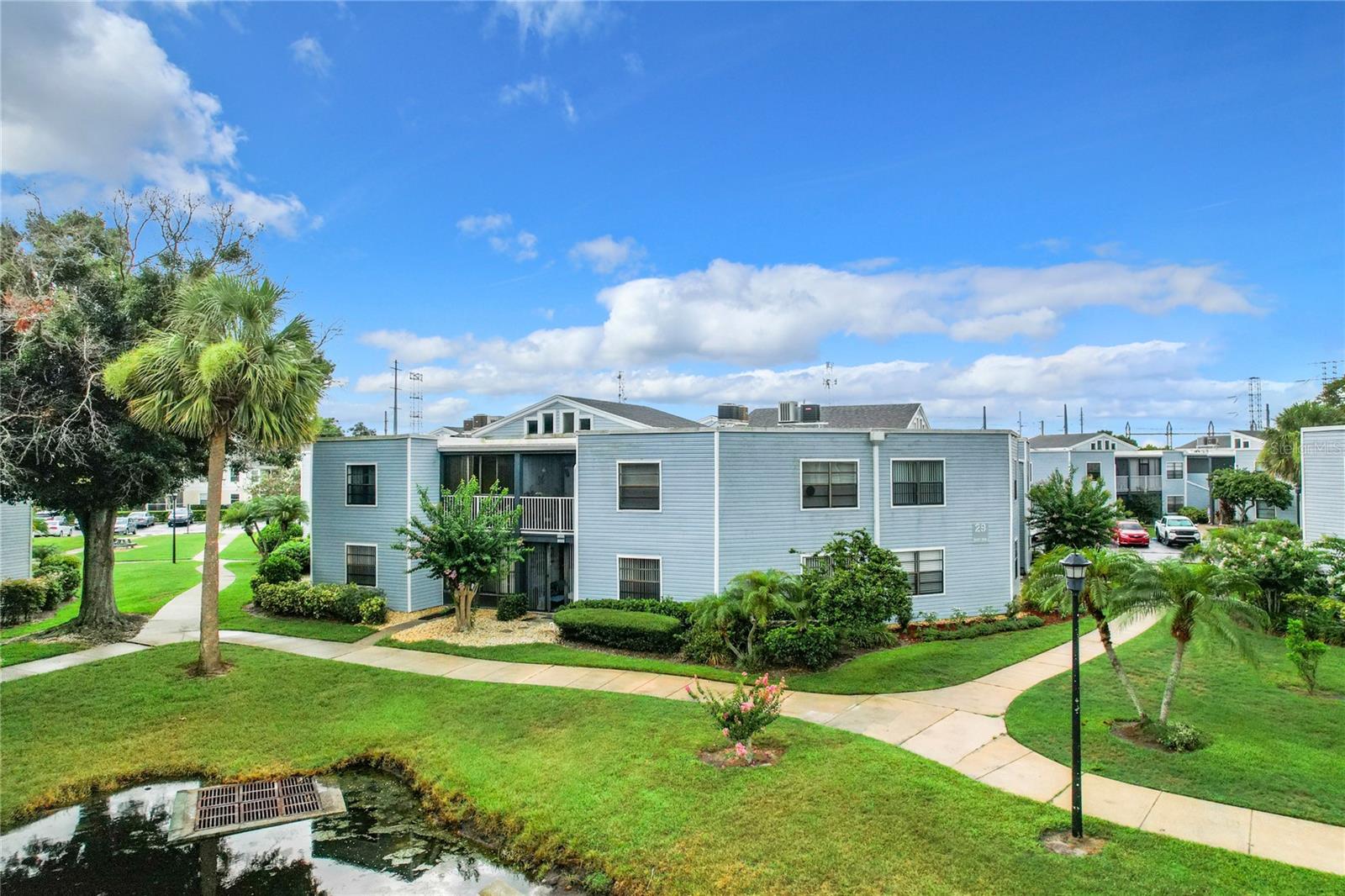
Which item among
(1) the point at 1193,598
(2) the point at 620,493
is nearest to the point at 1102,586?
(1) the point at 1193,598

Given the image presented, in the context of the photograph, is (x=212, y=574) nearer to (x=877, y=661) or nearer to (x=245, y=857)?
(x=245, y=857)

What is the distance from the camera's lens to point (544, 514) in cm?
1998

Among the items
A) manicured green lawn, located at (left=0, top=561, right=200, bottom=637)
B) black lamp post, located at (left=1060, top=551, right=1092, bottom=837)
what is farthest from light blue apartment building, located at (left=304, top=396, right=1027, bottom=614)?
black lamp post, located at (left=1060, top=551, right=1092, bottom=837)

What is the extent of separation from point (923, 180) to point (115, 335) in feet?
63.8

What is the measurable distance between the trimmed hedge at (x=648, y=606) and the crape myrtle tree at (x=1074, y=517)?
1263 centimetres

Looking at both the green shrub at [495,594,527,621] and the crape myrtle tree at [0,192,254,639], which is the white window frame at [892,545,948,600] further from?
the crape myrtle tree at [0,192,254,639]

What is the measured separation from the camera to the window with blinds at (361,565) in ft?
67.9

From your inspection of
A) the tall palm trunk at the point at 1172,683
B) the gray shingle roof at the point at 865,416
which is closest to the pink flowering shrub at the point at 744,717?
the tall palm trunk at the point at 1172,683

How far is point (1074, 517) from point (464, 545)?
1825 centimetres

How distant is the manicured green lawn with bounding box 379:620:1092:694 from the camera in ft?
43.0

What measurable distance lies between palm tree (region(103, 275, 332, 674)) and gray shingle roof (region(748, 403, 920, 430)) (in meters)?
23.3

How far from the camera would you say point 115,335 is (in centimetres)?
1537

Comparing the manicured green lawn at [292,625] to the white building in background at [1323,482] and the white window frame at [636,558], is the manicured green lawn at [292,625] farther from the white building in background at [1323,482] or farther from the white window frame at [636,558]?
the white building in background at [1323,482]

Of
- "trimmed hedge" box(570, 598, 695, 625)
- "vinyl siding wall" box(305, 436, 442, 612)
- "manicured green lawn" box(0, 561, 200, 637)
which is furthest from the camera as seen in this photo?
"vinyl siding wall" box(305, 436, 442, 612)
